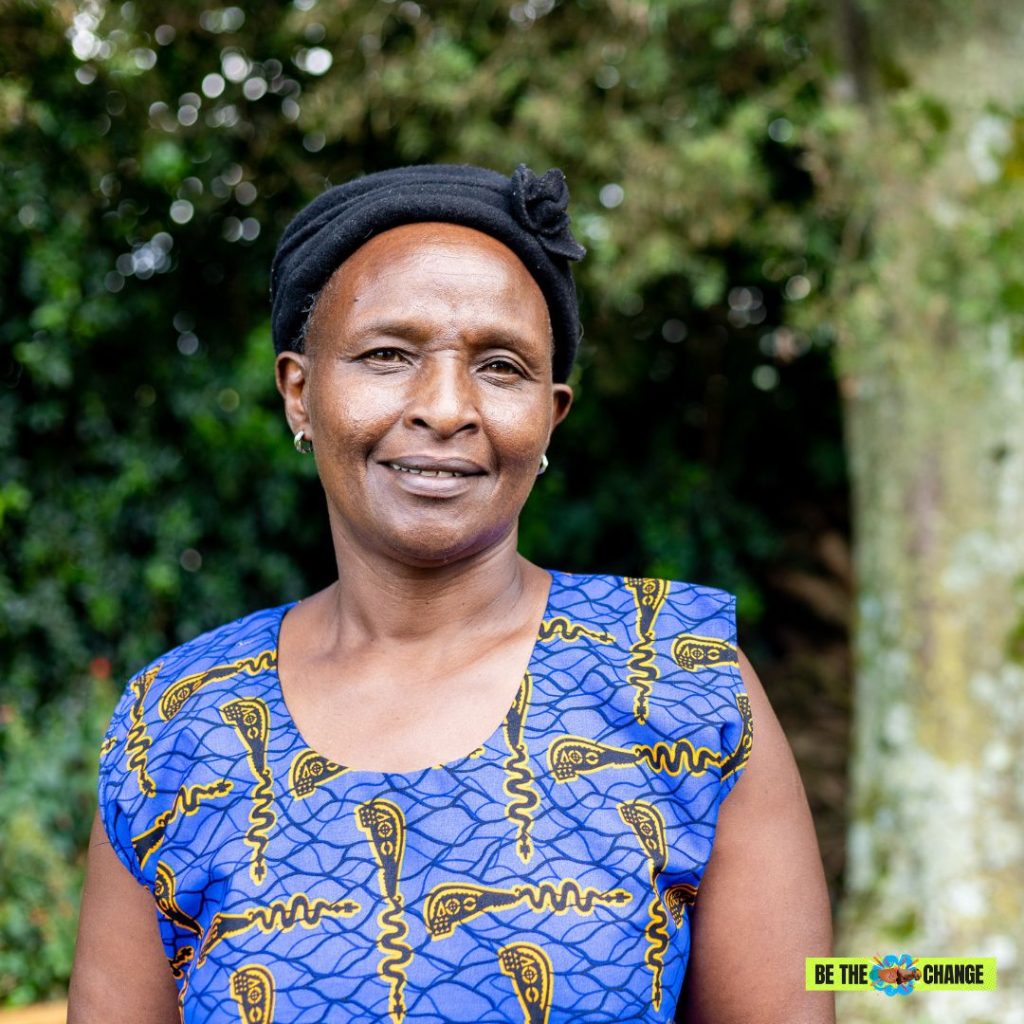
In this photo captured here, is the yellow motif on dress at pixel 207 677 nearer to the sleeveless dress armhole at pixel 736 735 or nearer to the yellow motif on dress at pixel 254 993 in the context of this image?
the yellow motif on dress at pixel 254 993

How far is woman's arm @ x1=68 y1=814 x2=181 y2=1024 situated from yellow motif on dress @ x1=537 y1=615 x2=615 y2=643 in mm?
695

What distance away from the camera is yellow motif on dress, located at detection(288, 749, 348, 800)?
5.34 ft

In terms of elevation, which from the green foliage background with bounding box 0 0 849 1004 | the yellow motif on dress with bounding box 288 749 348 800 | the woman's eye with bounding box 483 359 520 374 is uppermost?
the green foliage background with bounding box 0 0 849 1004

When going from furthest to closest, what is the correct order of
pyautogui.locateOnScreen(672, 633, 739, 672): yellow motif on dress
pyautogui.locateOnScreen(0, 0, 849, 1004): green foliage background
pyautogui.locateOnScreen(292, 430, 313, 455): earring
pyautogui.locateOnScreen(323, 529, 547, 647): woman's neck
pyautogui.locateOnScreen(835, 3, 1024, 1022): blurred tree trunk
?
pyautogui.locateOnScreen(0, 0, 849, 1004): green foliage background
pyautogui.locateOnScreen(835, 3, 1024, 1022): blurred tree trunk
pyautogui.locateOnScreen(292, 430, 313, 455): earring
pyautogui.locateOnScreen(323, 529, 547, 647): woman's neck
pyautogui.locateOnScreen(672, 633, 739, 672): yellow motif on dress

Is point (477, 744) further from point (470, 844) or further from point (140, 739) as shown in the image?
point (140, 739)

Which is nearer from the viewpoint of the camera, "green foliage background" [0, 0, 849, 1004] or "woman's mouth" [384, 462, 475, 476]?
"woman's mouth" [384, 462, 475, 476]

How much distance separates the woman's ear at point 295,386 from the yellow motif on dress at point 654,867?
77 cm

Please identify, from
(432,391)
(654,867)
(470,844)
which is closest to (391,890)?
(470,844)

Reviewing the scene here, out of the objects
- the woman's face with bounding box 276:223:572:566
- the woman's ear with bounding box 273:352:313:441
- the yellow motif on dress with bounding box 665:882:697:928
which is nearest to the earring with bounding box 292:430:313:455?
the woman's ear with bounding box 273:352:313:441

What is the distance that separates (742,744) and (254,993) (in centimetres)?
72

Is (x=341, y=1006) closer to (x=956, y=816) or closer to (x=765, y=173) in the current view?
(x=956, y=816)

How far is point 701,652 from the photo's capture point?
1710 mm

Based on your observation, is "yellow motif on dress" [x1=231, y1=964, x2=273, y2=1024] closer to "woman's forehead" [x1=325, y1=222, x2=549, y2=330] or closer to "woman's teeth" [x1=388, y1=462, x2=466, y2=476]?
"woman's teeth" [x1=388, y1=462, x2=466, y2=476]

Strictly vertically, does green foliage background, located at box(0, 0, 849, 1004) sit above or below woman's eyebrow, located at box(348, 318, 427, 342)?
above
